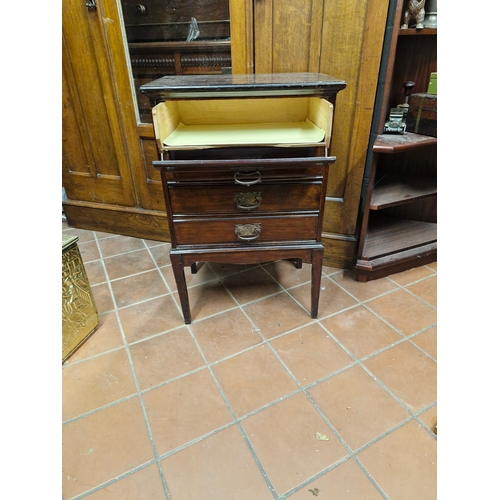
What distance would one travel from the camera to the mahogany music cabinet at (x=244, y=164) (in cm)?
113

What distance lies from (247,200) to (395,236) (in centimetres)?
114

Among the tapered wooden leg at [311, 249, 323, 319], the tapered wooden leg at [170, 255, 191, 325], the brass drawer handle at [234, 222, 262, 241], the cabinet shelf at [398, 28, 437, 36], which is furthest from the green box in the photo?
the tapered wooden leg at [170, 255, 191, 325]

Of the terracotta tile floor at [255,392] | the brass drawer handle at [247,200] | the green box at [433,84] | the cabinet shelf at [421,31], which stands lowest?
the terracotta tile floor at [255,392]

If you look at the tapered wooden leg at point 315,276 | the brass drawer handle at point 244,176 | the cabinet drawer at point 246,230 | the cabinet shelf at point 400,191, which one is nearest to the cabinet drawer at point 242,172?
the brass drawer handle at point 244,176

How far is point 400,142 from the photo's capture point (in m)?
1.53

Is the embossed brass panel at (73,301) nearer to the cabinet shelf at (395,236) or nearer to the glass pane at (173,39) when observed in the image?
the glass pane at (173,39)

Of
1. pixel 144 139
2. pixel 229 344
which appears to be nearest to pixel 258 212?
pixel 229 344

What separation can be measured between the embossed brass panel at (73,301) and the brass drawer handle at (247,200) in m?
0.69

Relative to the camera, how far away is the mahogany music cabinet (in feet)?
3.71

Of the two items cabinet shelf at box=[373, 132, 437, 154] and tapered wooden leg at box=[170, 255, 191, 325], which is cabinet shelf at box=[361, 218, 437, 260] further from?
tapered wooden leg at box=[170, 255, 191, 325]

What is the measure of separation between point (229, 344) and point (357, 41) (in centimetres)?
142

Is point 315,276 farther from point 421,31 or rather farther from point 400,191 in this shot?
point 421,31

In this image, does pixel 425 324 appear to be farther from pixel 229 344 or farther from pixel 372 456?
pixel 229 344

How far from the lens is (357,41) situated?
1.43m
